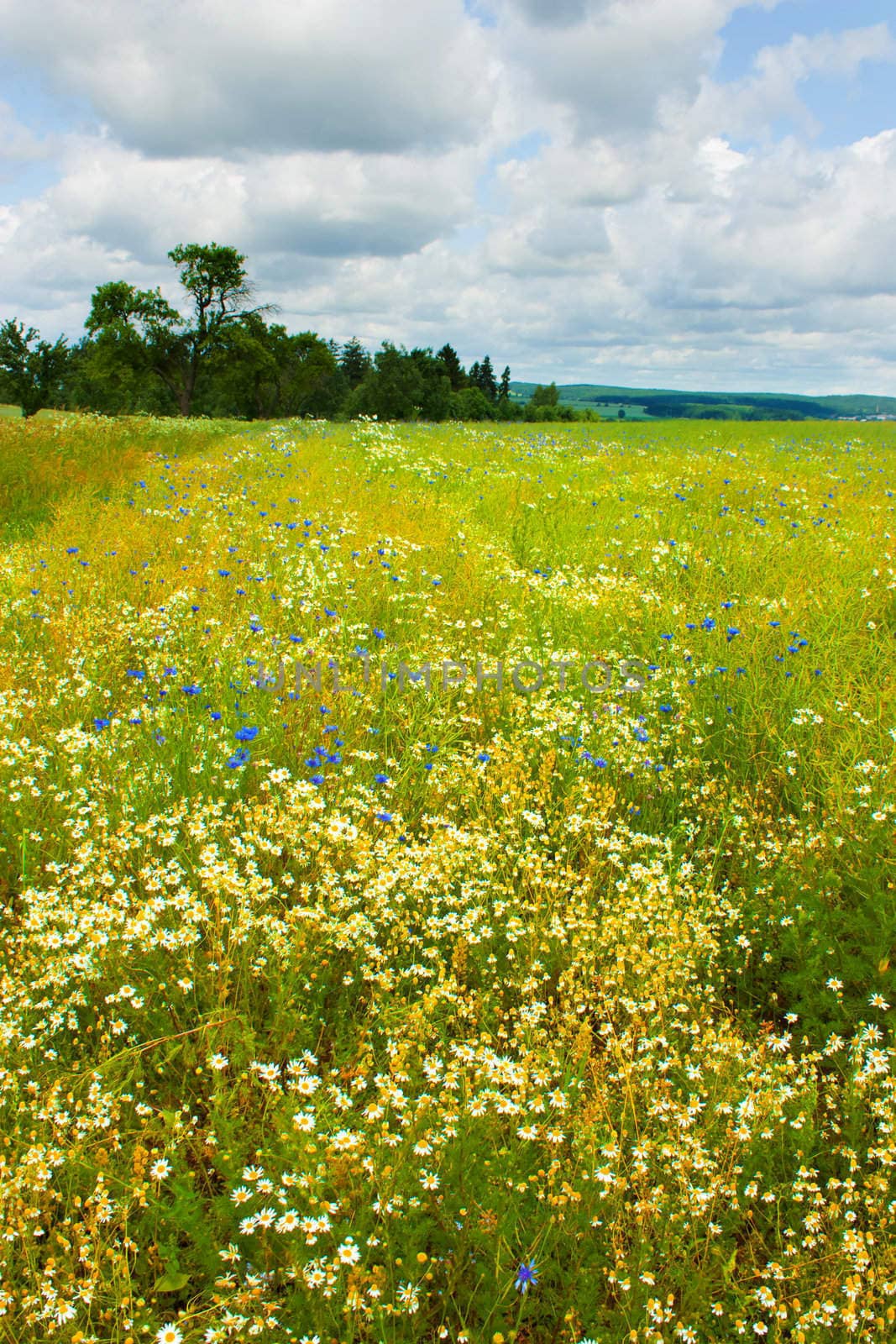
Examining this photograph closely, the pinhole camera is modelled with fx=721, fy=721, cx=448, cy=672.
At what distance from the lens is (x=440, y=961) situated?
2.70 m

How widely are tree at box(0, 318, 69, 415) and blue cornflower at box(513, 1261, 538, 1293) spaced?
70.3 metres

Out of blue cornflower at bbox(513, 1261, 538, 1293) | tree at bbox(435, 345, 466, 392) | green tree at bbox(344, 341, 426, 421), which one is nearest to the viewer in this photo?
blue cornflower at bbox(513, 1261, 538, 1293)

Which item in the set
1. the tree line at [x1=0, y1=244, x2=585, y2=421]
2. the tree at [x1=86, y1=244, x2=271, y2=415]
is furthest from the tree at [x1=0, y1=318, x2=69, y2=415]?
the tree at [x1=86, y1=244, x2=271, y2=415]

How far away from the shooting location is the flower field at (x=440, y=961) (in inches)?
74.2

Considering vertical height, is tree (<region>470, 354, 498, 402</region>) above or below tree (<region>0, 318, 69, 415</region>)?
above

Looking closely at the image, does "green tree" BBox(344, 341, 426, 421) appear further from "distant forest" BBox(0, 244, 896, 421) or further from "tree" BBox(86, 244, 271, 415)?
"tree" BBox(86, 244, 271, 415)

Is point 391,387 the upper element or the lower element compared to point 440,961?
upper

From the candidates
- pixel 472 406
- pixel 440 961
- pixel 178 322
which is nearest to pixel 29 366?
pixel 178 322

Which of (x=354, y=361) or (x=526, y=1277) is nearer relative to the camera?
(x=526, y=1277)

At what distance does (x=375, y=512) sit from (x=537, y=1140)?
748 cm

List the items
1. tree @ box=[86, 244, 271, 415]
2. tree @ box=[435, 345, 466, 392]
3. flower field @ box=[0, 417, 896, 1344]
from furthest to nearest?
tree @ box=[435, 345, 466, 392], tree @ box=[86, 244, 271, 415], flower field @ box=[0, 417, 896, 1344]

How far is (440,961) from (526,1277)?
1054 millimetres

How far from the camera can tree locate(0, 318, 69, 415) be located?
196 ft

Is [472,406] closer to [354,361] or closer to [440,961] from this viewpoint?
[354,361]
